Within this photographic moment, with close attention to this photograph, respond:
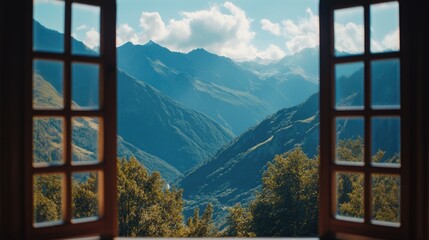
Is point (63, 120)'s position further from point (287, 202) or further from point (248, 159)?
point (248, 159)

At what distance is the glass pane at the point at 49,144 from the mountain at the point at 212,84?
81526 mm

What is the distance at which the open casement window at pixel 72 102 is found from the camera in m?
1.85

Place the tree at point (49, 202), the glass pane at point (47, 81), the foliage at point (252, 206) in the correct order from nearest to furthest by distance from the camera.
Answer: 1. the glass pane at point (47, 81)
2. the tree at point (49, 202)
3. the foliage at point (252, 206)

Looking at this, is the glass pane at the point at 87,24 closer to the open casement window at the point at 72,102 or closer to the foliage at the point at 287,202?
the open casement window at the point at 72,102

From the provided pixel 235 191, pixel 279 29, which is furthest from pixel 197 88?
pixel 235 191

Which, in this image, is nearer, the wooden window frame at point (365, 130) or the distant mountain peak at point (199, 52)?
the wooden window frame at point (365, 130)

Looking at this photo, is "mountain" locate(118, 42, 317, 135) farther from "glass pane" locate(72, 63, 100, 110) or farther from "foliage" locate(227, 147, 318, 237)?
"glass pane" locate(72, 63, 100, 110)

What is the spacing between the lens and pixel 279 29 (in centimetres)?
8744

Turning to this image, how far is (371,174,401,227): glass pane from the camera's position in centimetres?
196

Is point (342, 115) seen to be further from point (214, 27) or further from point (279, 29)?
point (214, 27)

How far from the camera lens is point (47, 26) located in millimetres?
2021
